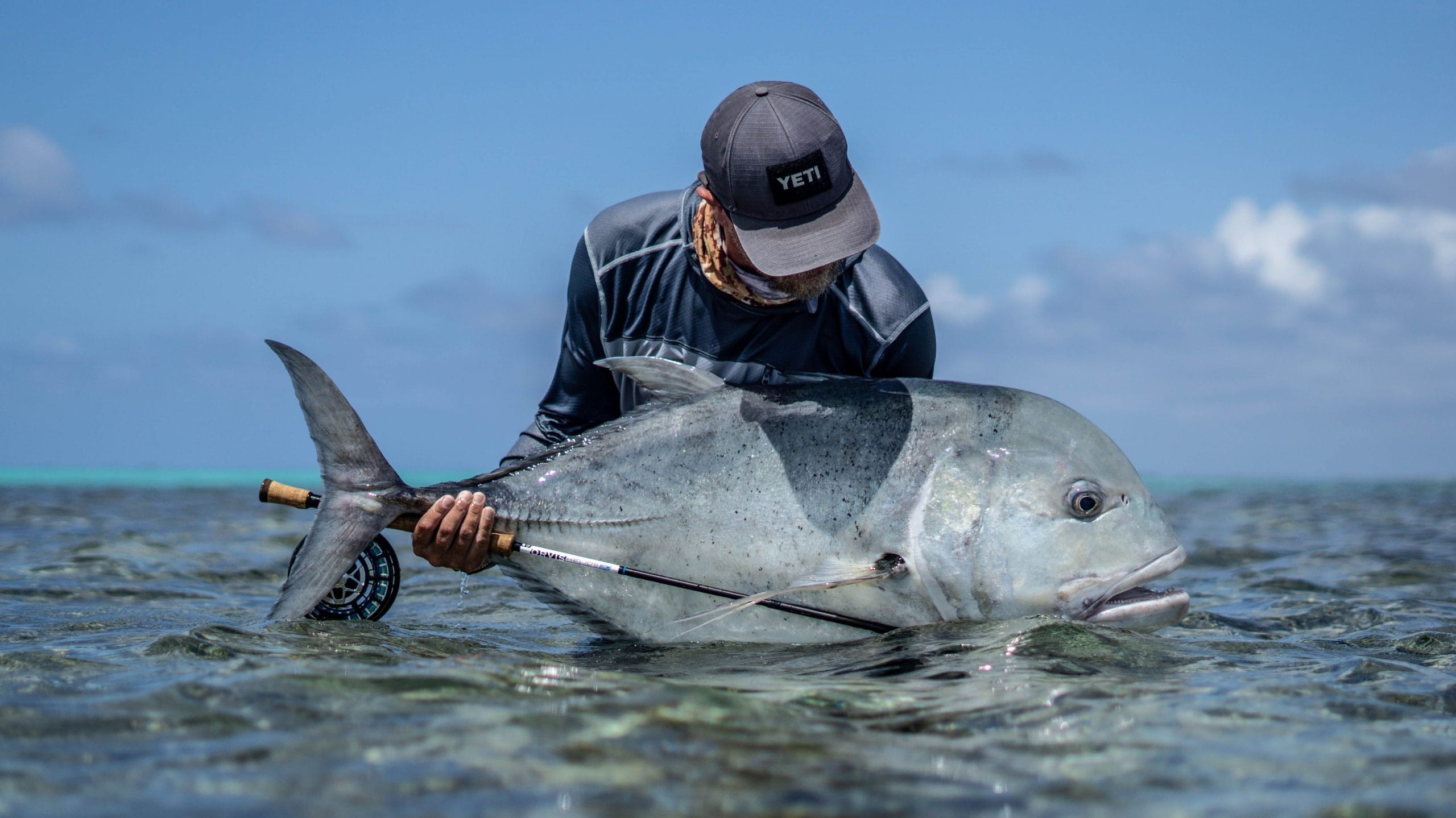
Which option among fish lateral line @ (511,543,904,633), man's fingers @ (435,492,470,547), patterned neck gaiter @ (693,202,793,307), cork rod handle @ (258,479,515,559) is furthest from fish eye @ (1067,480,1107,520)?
man's fingers @ (435,492,470,547)

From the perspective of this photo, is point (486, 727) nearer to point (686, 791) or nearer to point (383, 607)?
point (686, 791)

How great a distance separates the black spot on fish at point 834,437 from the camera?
3.41m

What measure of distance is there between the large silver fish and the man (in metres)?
0.23

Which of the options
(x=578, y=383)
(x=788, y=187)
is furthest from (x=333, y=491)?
(x=788, y=187)

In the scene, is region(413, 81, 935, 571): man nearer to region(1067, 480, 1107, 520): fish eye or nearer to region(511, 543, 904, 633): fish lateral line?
region(511, 543, 904, 633): fish lateral line

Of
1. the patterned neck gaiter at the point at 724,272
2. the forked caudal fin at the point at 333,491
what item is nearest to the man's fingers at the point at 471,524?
the forked caudal fin at the point at 333,491

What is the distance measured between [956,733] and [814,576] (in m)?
0.98

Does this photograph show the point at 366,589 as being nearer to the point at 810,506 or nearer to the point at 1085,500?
the point at 810,506

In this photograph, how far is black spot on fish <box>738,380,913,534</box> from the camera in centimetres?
341

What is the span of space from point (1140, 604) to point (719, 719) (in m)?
1.48

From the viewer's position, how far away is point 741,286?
3727 millimetres

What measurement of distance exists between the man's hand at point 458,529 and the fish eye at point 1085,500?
170 cm

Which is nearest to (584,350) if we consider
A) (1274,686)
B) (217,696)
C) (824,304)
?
(824,304)

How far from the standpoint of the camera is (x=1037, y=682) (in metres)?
2.82
